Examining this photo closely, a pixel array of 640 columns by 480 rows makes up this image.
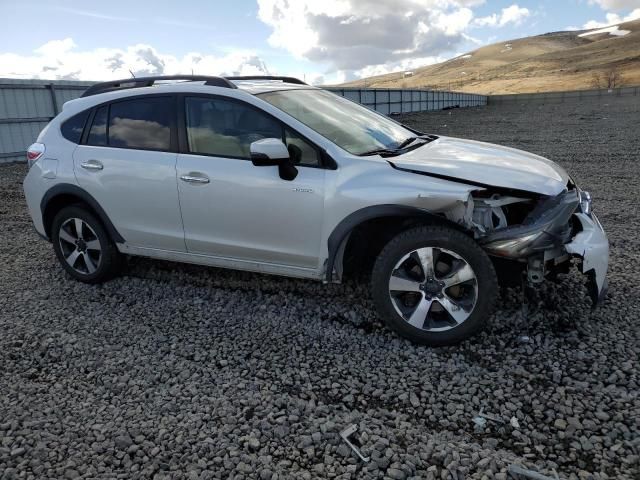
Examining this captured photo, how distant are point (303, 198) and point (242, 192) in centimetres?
49

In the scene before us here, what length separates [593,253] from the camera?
3.23 metres

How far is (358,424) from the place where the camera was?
272 centimetres

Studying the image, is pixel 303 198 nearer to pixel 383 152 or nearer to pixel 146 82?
pixel 383 152

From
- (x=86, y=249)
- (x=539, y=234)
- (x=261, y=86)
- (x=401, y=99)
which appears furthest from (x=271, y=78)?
(x=401, y=99)

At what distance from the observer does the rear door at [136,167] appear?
4109 mm

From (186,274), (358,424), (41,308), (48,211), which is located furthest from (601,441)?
(48,211)

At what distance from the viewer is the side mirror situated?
11.4ft

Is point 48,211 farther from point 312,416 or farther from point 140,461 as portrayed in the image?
point 312,416

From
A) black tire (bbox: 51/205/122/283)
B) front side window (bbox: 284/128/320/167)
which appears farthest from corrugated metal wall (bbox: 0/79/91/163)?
front side window (bbox: 284/128/320/167)

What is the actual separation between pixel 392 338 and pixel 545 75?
412ft

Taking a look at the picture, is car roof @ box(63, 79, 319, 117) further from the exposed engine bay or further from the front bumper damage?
the front bumper damage

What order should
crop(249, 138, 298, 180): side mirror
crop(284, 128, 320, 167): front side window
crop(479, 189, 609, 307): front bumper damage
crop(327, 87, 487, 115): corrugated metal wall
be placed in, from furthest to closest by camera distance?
crop(327, 87, 487, 115): corrugated metal wall, crop(284, 128, 320, 167): front side window, crop(249, 138, 298, 180): side mirror, crop(479, 189, 609, 307): front bumper damage

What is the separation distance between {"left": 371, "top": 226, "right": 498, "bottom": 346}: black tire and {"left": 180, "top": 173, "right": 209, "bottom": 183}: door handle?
148 centimetres

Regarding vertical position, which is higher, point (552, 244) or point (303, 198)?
point (303, 198)
